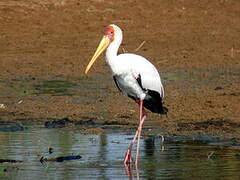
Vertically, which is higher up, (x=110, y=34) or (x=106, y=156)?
(x=110, y=34)

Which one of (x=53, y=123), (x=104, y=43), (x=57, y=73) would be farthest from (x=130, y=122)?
(x=57, y=73)

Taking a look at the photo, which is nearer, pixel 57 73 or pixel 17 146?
pixel 17 146

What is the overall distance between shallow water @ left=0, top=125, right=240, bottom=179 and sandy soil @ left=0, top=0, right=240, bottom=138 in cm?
83

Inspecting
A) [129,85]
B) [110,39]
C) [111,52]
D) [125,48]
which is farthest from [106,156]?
[125,48]

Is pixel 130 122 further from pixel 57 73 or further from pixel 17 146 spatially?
pixel 57 73

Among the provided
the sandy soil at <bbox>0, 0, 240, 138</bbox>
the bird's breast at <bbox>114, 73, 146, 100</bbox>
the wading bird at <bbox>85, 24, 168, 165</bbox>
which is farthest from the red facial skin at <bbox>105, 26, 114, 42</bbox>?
the sandy soil at <bbox>0, 0, 240, 138</bbox>

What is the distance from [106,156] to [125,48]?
7348mm

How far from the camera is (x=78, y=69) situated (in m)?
14.5

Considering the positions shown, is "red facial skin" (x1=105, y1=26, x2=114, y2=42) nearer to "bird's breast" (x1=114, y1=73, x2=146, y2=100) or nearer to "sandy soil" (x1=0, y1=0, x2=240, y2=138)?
"bird's breast" (x1=114, y1=73, x2=146, y2=100)

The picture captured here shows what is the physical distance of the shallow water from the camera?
7656 millimetres

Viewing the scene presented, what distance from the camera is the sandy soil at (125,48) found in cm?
1103

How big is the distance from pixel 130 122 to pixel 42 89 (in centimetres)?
266

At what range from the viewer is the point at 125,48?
51.8ft

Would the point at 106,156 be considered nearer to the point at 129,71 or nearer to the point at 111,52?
the point at 129,71
